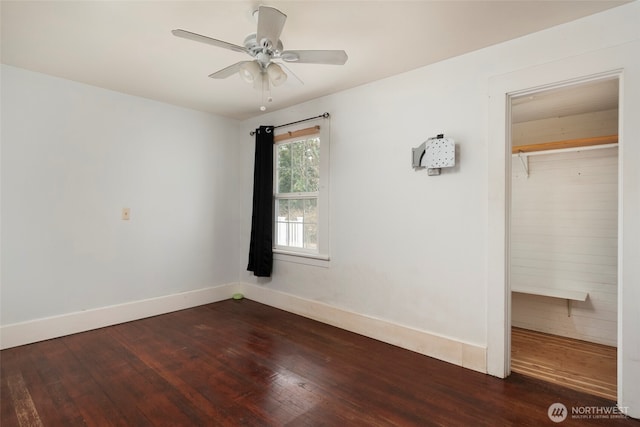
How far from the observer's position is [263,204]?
155 inches

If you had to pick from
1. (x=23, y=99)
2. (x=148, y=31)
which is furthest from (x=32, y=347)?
(x=148, y=31)

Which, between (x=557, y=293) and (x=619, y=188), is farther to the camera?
(x=557, y=293)

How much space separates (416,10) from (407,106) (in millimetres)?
940

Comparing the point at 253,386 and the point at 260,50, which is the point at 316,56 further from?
the point at 253,386

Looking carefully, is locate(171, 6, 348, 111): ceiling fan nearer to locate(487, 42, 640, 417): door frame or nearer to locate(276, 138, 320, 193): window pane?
locate(487, 42, 640, 417): door frame

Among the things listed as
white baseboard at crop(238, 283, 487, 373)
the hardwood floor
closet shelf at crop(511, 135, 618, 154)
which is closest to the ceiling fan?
white baseboard at crop(238, 283, 487, 373)

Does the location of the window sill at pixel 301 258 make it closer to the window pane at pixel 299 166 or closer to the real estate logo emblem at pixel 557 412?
the window pane at pixel 299 166

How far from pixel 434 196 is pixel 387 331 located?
130 cm

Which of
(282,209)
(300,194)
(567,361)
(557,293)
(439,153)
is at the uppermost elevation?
(439,153)

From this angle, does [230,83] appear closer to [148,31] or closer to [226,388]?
[148,31]

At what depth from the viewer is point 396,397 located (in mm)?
2010

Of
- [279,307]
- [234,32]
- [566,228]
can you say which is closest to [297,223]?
[279,307]

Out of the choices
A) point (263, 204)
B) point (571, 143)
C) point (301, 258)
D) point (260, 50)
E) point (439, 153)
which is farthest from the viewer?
point (263, 204)

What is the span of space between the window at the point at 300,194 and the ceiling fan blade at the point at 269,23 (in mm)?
1652
